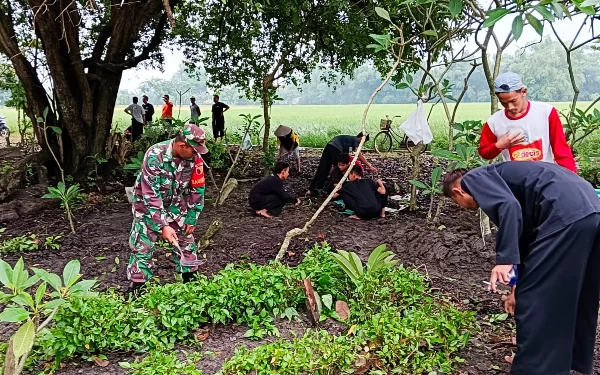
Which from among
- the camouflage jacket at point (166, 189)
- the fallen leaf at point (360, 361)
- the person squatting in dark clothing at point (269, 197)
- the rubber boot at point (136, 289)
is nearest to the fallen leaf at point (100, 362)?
the rubber boot at point (136, 289)

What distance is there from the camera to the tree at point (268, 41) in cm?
933

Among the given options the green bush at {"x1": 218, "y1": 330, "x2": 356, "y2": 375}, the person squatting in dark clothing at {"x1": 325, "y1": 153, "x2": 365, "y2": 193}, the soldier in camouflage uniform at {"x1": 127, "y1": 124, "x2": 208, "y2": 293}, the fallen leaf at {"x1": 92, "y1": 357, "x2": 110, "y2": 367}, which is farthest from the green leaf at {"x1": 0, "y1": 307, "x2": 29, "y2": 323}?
the person squatting in dark clothing at {"x1": 325, "y1": 153, "x2": 365, "y2": 193}

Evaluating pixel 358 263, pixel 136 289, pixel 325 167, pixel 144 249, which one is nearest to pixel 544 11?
pixel 358 263

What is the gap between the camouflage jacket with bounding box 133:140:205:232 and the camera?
381 centimetres

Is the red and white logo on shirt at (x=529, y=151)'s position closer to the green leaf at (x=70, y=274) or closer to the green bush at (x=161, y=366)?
the green bush at (x=161, y=366)

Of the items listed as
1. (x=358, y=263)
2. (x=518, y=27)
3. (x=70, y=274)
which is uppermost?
(x=518, y=27)

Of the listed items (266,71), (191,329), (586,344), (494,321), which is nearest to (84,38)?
(266,71)

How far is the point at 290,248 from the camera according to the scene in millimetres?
5285

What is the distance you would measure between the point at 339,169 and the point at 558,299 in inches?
190

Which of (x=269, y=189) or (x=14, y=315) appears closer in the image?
(x=14, y=315)

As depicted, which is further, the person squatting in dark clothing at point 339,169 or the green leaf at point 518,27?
the person squatting in dark clothing at point 339,169

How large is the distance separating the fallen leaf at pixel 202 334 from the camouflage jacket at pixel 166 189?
84cm

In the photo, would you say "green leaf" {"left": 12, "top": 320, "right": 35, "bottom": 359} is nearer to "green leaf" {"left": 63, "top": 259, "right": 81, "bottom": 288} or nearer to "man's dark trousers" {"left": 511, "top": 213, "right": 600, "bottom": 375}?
"green leaf" {"left": 63, "top": 259, "right": 81, "bottom": 288}

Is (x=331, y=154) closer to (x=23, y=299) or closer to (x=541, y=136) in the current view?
(x=541, y=136)
